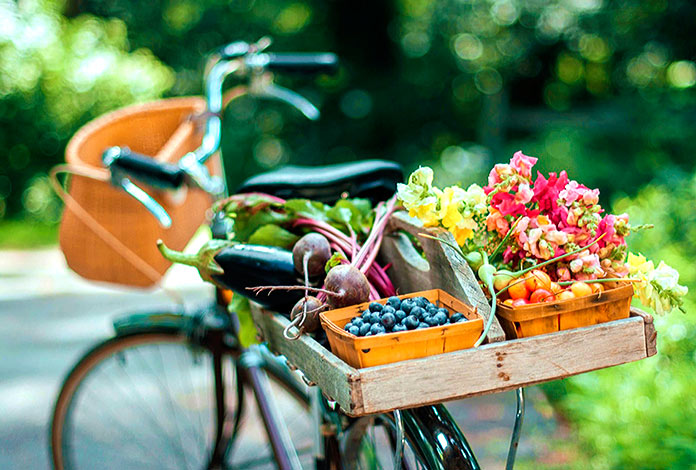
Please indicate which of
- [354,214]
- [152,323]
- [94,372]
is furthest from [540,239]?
[94,372]

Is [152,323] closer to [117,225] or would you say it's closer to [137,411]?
[117,225]

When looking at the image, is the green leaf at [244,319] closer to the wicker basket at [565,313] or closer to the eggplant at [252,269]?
the eggplant at [252,269]

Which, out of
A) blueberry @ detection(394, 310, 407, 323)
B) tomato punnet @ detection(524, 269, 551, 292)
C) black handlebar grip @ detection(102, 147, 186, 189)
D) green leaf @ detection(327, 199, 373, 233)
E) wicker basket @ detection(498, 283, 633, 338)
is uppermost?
black handlebar grip @ detection(102, 147, 186, 189)

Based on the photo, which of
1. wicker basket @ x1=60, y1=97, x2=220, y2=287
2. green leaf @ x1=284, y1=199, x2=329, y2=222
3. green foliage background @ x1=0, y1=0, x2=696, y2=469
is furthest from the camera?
green foliage background @ x1=0, y1=0, x2=696, y2=469

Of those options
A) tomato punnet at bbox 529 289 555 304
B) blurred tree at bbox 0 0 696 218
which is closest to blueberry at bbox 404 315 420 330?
tomato punnet at bbox 529 289 555 304

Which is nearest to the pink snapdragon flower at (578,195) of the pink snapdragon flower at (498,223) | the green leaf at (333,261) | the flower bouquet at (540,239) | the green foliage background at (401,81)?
the flower bouquet at (540,239)

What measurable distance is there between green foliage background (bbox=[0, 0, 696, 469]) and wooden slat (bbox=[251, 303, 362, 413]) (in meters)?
4.41

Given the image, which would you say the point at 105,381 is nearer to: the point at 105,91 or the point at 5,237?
the point at 5,237

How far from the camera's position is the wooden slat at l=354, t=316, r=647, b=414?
1035 millimetres

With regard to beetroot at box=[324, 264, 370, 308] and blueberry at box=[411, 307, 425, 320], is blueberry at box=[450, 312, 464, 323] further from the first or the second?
beetroot at box=[324, 264, 370, 308]

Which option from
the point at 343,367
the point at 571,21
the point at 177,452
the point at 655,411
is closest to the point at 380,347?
the point at 343,367

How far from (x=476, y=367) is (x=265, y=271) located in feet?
1.68

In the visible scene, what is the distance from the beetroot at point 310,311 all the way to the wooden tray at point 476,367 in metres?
0.02

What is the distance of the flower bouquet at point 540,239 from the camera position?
120 centimetres
